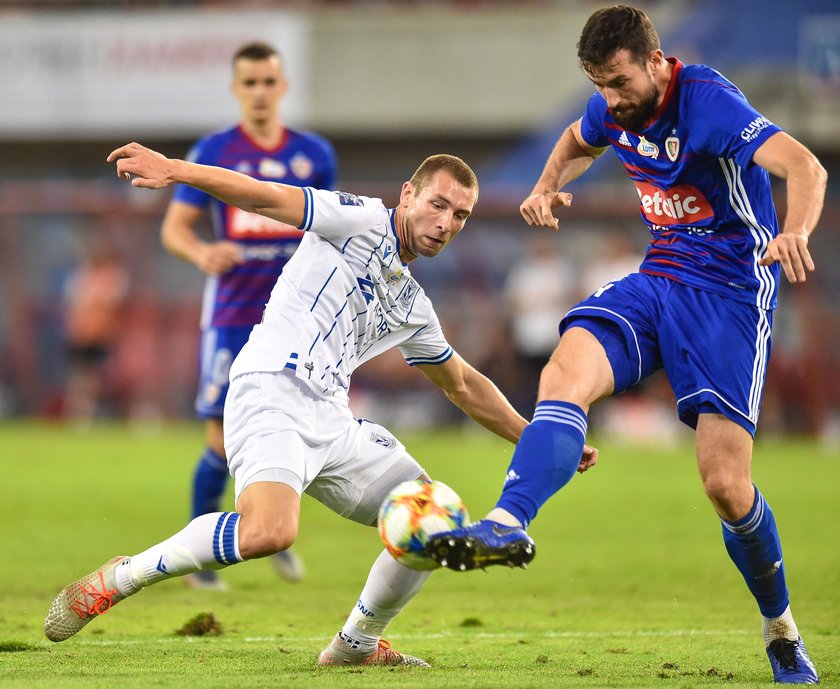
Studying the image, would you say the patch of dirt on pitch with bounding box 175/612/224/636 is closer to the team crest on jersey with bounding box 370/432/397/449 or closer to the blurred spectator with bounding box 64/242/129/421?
the team crest on jersey with bounding box 370/432/397/449

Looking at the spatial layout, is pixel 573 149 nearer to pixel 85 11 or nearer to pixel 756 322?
pixel 756 322

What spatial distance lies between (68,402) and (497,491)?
369 inches

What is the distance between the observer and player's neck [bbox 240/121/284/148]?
8.42m

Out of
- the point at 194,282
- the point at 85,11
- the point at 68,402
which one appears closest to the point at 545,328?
the point at 194,282

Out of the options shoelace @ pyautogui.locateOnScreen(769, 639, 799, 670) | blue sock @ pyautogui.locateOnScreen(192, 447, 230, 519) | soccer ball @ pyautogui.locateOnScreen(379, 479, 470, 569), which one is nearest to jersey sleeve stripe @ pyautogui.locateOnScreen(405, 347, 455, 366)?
soccer ball @ pyautogui.locateOnScreen(379, 479, 470, 569)

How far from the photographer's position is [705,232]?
550cm

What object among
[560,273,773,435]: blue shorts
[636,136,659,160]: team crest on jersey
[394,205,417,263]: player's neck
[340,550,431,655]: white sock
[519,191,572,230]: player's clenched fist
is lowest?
[340,550,431,655]: white sock

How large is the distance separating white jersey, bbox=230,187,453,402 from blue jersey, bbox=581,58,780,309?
3.34 ft

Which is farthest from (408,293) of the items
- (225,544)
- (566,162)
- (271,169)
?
(271,169)

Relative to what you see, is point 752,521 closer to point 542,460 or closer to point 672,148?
point 542,460

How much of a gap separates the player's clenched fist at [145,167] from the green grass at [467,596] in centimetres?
172

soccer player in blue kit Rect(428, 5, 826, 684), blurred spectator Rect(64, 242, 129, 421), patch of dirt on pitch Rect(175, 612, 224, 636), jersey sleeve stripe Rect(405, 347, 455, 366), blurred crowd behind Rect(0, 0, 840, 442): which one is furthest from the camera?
blurred spectator Rect(64, 242, 129, 421)

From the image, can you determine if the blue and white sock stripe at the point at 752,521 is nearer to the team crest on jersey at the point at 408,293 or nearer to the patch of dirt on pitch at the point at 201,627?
the team crest on jersey at the point at 408,293

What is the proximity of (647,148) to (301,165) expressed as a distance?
10.7 feet
